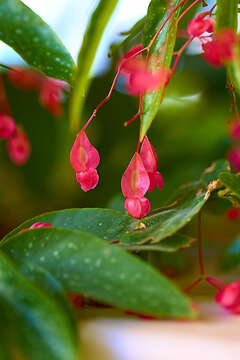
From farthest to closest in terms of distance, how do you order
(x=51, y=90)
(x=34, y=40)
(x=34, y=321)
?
(x=51, y=90) < (x=34, y=40) < (x=34, y=321)

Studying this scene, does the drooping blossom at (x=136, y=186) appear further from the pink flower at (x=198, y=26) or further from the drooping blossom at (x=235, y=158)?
the drooping blossom at (x=235, y=158)

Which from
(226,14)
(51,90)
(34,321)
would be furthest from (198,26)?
(51,90)

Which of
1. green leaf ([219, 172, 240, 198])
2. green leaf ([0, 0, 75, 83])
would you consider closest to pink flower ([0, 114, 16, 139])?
green leaf ([0, 0, 75, 83])

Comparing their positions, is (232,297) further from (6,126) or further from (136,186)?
(6,126)

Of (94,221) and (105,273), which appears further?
(94,221)

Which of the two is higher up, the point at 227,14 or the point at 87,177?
the point at 227,14

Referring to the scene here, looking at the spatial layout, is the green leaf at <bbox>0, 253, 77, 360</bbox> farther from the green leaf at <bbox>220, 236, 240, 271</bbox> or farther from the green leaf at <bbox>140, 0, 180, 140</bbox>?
the green leaf at <bbox>220, 236, 240, 271</bbox>
